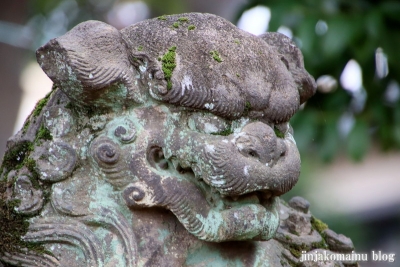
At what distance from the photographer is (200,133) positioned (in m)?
1.75

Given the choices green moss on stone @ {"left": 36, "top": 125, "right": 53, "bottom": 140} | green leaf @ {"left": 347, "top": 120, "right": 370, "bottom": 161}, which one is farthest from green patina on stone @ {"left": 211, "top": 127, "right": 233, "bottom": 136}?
green leaf @ {"left": 347, "top": 120, "right": 370, "bottom": 161}

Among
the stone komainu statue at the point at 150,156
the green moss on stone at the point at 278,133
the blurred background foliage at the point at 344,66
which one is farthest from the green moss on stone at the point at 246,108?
the blurred background foliage at the point at 344,66

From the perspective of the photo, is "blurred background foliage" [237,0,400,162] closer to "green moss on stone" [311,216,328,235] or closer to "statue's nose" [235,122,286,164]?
"green moss on stone" [311,216,328,235]

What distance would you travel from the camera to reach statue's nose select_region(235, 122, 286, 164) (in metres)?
1.75

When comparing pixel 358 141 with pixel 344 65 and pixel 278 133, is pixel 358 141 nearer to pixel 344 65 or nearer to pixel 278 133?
pixel 344 65

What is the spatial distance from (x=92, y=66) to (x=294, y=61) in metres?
0.66

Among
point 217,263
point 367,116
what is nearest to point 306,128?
point 367,116

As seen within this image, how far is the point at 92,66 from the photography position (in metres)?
1.72

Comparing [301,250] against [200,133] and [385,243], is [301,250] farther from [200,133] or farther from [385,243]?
[385,243]

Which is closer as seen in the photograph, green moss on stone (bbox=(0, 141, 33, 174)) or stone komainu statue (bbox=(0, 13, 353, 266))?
stone komainu statue (bbox=(0, 13, 353, 266))

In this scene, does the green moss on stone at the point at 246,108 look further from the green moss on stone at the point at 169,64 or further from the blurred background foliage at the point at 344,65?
the blurred background foliage at the point at 344,65

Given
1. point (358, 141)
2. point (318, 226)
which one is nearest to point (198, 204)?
point (318, 226)

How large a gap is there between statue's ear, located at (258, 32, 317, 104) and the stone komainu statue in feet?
0.70

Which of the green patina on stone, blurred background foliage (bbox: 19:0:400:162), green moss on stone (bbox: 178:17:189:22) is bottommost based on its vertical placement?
the green patina on stone
